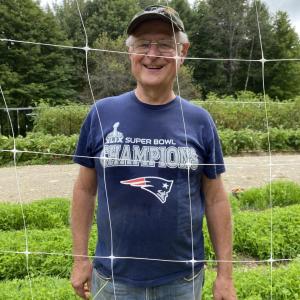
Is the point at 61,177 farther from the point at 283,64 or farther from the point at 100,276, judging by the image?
the point at 283,64

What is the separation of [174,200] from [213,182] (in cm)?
21

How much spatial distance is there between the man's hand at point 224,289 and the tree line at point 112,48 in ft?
43.1

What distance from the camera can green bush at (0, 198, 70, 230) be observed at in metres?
4.75

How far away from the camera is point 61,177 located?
297 inches

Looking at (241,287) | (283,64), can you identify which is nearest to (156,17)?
(241,287)

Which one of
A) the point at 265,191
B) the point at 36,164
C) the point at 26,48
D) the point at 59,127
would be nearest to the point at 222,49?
the point at 26,48

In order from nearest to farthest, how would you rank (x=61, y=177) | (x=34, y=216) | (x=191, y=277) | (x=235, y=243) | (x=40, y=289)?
(x=191, y=277) → (x=40, y=289) → (x=235, y=243) → (x=34, y=216) → (x=61, y=177)

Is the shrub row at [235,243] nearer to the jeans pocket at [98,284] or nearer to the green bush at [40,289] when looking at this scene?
the green bush at [40,289]

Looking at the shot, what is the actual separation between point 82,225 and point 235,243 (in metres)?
2.51

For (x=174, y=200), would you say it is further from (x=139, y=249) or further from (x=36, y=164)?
(x=36, y=164)

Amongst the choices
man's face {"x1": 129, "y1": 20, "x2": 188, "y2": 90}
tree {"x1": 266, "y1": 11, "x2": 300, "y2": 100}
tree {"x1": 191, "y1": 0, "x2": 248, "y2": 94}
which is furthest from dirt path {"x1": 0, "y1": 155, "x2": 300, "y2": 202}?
tree {"x1": 266, "y1": 11, "x2": 300, "y2": 100}

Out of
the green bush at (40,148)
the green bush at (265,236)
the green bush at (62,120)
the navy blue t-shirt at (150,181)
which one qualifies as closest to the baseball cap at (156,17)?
the navy blue t-shirt at (150,181)

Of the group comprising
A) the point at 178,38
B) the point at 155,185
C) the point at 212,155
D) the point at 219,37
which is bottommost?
the point at 155,185

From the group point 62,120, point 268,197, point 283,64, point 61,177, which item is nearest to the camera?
point 268,197
